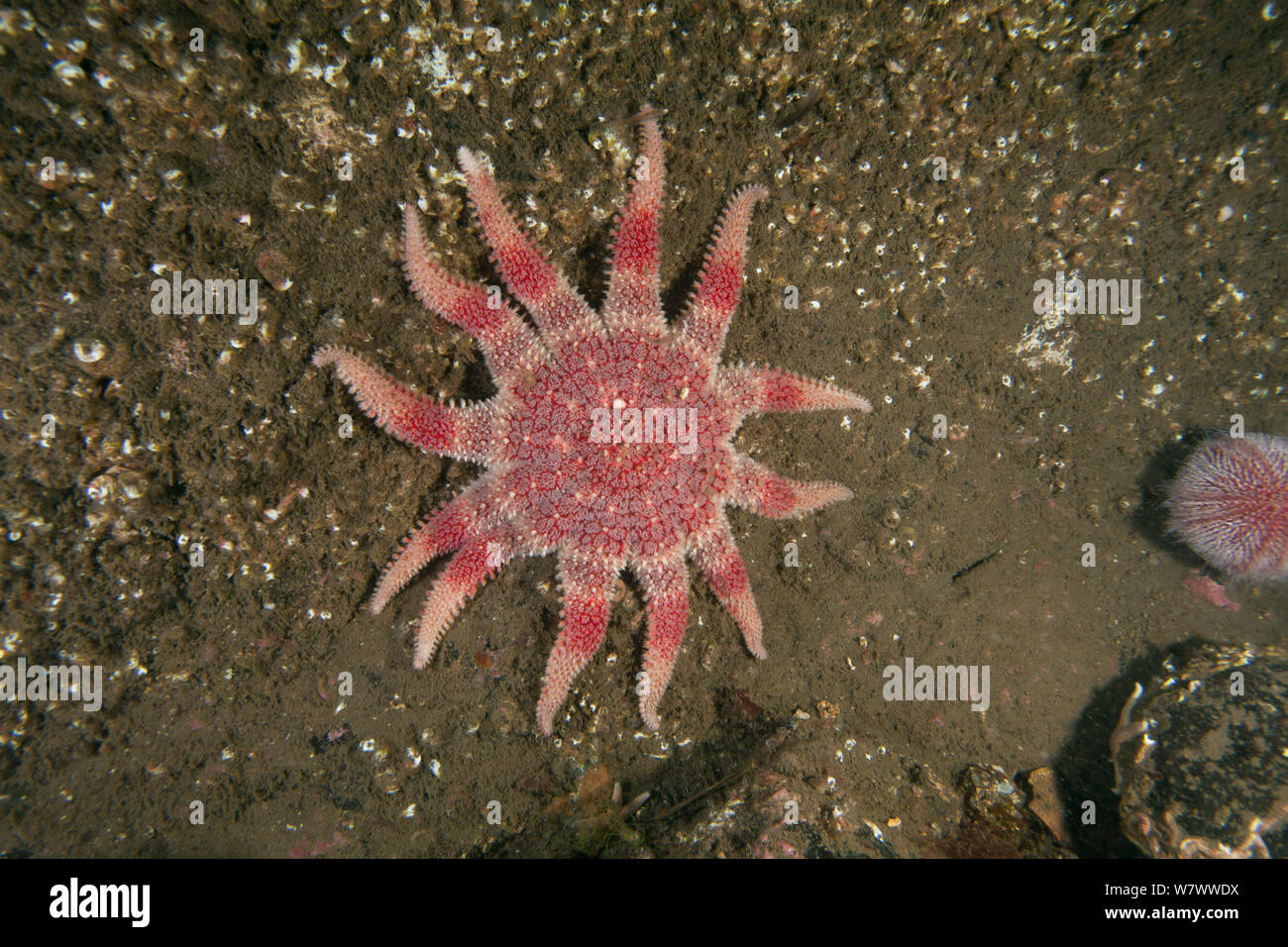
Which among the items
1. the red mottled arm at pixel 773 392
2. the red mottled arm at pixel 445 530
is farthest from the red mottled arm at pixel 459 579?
the red mottled arm at pixel 773 392

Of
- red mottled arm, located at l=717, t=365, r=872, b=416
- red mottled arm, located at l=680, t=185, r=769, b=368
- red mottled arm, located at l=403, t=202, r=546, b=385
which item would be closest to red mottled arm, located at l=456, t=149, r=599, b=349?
red mottled arm, located at l=403, t=202, r=546, b=385

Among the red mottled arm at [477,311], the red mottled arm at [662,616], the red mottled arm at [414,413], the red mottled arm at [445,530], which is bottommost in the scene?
the red mottled arm at [662,616]

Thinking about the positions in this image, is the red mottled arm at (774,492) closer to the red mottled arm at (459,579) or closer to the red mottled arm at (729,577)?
the red mottled arm at (729,577)

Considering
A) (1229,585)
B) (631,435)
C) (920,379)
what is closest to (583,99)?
(631,435)

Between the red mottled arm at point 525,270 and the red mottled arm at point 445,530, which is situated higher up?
the red mottled arm at point 525,270

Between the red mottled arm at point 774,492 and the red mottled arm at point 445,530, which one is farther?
the red mottled arm at point 774,492

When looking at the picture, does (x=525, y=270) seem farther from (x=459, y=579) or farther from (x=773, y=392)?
(x=459, y=579)

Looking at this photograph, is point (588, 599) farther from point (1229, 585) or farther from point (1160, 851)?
point (1229, 585)

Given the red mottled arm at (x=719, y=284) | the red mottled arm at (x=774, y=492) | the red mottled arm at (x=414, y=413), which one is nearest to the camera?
the red mottled arm at (x=414, y=413)
